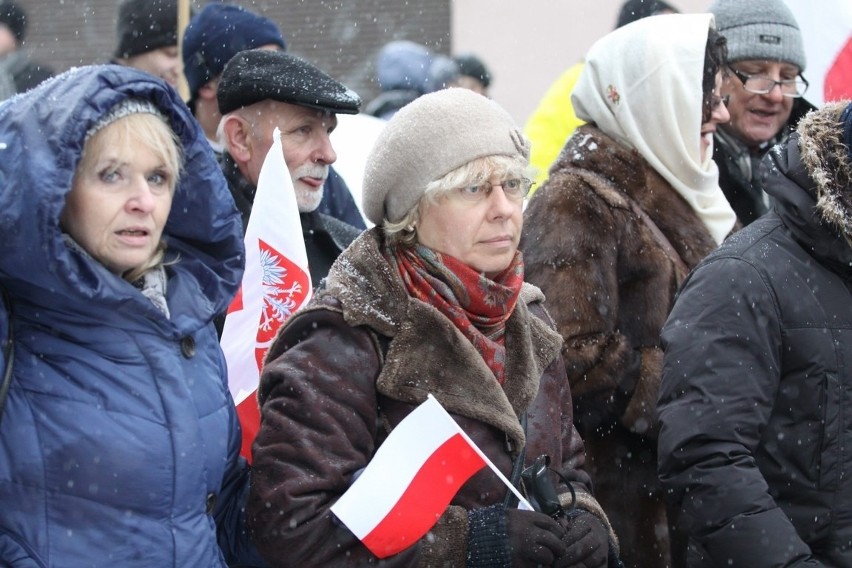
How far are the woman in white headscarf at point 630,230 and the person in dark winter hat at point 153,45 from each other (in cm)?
242

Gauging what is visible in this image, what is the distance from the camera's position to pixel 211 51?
4.99 metres

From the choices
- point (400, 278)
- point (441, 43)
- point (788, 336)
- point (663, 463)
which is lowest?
point (441, 43)

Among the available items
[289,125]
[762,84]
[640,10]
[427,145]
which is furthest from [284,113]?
[640,10]

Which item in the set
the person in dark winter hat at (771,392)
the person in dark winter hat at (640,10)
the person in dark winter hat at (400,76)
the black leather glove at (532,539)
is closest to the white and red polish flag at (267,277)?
the black leather glove at (532,539)

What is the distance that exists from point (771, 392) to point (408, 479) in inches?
36.6

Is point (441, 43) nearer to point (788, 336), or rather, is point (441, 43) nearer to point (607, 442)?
point (607, 442)

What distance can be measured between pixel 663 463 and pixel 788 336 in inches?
17.0

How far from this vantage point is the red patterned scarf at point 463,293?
306 cm

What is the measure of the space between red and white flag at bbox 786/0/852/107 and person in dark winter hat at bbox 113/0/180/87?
2.93 meters

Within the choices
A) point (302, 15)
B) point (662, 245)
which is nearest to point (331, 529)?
point (662, 245)

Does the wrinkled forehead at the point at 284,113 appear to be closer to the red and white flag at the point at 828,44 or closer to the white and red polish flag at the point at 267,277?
the white and red polish flag at the point at 267,277

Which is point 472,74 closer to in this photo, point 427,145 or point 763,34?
point 763,34

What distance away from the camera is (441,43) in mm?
14547

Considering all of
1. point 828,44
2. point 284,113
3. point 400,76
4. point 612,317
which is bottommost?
point 400,76
